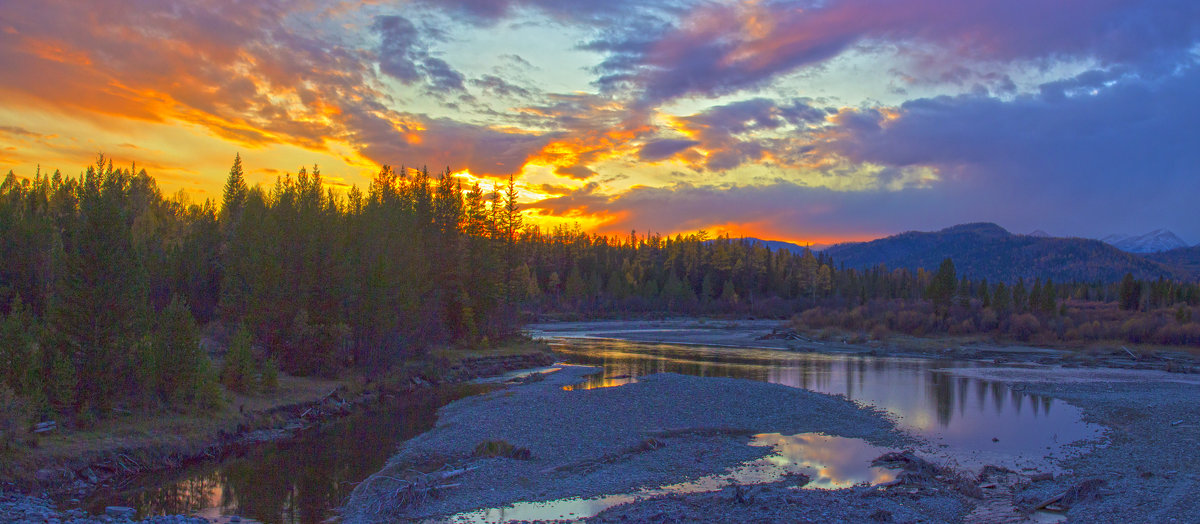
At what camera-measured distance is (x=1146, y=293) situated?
3452 inches

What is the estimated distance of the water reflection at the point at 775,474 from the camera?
14.7 m

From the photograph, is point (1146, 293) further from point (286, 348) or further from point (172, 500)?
point (172, 500)

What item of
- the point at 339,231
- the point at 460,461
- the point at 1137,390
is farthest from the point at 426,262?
the point at 1137,390

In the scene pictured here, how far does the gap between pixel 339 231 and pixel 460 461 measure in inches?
955

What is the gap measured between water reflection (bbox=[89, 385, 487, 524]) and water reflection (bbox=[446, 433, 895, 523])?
4371 mm

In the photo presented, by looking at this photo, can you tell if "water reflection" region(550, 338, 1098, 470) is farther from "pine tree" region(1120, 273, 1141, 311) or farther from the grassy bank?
"pine tree" region(1120, 273, 1141, 311)

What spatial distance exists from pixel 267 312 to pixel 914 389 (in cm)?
3327

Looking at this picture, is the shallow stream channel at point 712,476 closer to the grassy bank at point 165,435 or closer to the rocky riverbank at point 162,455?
the rocky riverbank at point 162,455

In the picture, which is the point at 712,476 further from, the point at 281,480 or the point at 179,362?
the point at 179,362

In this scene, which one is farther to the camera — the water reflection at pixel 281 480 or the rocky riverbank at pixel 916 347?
the rocky riverbank at pixel 916 347

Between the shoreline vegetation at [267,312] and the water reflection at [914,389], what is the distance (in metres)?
10.2

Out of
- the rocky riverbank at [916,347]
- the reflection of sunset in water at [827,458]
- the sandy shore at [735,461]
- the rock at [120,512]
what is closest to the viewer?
the rock at [120,512]

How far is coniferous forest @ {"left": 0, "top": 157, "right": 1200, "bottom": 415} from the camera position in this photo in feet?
64.5

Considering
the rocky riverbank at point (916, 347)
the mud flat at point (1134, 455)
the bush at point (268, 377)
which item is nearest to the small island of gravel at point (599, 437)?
the mud flat at point (1134, 455)
